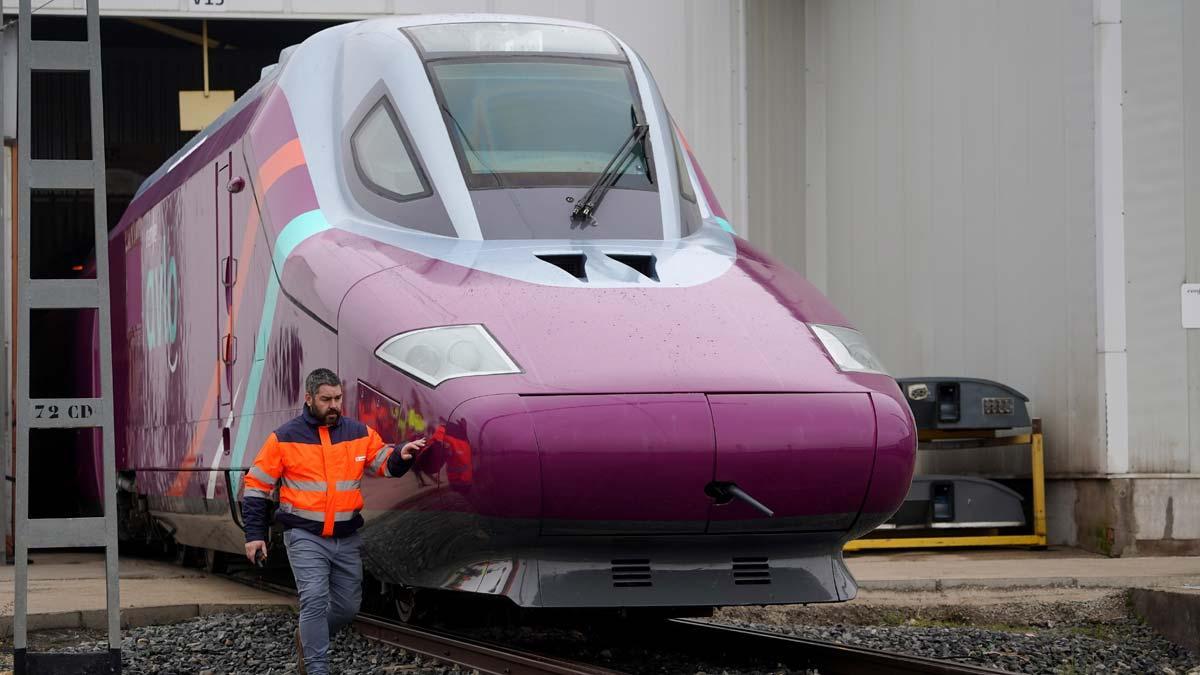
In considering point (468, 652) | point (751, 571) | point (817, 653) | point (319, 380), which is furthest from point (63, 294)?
point (817, 653)

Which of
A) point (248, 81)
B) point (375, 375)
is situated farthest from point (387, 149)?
point (248, 81)

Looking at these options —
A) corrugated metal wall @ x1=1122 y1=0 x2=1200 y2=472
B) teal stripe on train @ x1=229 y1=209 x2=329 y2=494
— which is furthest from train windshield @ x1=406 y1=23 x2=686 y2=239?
corrugated metal wall @ x1=1122 y1=0 x2=1200 y2=472

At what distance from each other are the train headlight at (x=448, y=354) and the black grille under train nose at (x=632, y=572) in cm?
91

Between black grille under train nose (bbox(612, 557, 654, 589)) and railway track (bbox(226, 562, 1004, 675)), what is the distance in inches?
14.4

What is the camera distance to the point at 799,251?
1788cm

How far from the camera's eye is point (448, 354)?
21.6 ft

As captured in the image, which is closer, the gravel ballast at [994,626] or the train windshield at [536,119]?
the train windshield at [536,119]

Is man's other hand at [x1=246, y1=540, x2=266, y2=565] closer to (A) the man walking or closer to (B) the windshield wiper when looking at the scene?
(A) the man walking

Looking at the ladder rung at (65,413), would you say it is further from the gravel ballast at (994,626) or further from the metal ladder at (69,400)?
the gravel ballast at (994,626)

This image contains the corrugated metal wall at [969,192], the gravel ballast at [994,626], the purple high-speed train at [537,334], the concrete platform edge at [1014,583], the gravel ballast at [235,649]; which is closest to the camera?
the purple high-speed train at [537,334]

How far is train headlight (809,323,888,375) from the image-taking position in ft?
22.8

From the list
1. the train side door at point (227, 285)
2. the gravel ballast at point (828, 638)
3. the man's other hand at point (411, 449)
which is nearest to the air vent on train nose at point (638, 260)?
the man's other hand at point (411, 449)

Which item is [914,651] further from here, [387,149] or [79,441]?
[79,441]

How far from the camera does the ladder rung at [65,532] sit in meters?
6.57
